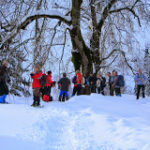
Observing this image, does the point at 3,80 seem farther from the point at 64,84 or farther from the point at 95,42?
the point at 95,42

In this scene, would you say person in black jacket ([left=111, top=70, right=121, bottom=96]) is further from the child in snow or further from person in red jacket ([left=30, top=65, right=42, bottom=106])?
person in red jacket ([left=30, top=65, right=42, bottom=106])

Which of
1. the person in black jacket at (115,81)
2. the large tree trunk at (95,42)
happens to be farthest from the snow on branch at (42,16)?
the person in black jacket at (115,81)

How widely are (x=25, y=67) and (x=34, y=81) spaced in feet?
3.05

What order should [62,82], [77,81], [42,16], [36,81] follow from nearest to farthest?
1. [36,81]
2. [42,16]
3. [62,82]
4. [77,81]

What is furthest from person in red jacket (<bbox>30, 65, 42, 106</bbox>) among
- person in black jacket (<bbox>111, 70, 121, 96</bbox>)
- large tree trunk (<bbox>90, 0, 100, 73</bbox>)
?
person in black jacket (<bbox>111, 70, 121, 96</bbox>)

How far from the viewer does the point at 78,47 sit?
30.7 feet

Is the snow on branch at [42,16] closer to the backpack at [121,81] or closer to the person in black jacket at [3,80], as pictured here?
the person in black jacket at [3,80]

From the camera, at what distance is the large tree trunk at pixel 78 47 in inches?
342

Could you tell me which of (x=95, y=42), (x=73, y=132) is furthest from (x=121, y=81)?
(x=73, y=132)

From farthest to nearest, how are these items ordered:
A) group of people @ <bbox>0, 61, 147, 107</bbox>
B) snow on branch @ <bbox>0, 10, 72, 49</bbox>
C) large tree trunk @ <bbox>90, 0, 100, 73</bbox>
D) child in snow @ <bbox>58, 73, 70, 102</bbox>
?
child in snow @ <bbox>58, 73, 70, 102</bbox>, large tree trunk @ <bbox>90, 0, 100, 73</bbox>, group of people @ <bbox>0, 61, 147, 107</bbox>, snow on branch @ <bbox>0, 10, 72, 49</bbox>

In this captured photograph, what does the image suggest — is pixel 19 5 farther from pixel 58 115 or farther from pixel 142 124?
pixel 142 124

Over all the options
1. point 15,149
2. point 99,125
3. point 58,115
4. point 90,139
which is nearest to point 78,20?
point 58,115

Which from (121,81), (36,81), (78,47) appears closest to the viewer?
(36,81)

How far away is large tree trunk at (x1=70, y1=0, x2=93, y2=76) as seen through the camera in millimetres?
8695
